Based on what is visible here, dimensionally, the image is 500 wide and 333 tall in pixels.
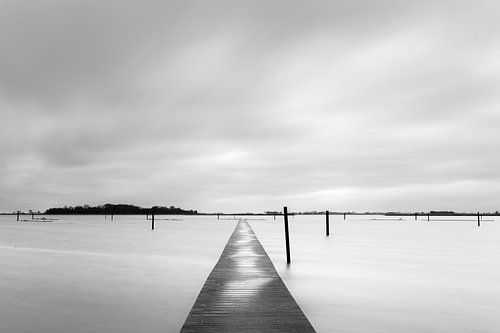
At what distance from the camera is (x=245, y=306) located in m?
8.80

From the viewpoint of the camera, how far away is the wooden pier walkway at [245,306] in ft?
24.3

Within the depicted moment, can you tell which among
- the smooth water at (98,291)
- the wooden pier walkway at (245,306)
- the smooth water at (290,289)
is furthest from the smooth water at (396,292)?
the smooth water at (98,291)

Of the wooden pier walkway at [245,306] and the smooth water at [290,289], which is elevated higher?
the wooden pier walkway at [245,306]

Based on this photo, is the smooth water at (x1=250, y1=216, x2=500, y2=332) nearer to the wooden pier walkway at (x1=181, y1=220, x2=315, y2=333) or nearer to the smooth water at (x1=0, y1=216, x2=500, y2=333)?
the smooth water at (x1=0, y1=216, x2=500, y2=333)

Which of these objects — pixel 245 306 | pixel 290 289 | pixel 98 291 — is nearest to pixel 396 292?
pixel 290 289

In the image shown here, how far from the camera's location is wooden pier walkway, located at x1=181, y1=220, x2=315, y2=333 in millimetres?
7406

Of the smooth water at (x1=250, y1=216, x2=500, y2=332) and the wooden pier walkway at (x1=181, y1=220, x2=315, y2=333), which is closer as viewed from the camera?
the wooden pier walkway at (x1=181, y1=220, x2=315, y2=333)

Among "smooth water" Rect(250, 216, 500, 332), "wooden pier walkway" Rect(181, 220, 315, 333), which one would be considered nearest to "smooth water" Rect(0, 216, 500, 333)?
"smooth water" Rect(250, 216, 500, 332)

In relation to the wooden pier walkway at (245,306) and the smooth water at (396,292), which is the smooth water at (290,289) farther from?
the wooden pier walkway at (245,306)

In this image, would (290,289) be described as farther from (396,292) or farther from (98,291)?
(98,291)

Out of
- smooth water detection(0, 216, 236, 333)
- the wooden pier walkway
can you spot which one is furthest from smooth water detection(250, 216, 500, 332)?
smooth water detection(0, 216, 236, 333)

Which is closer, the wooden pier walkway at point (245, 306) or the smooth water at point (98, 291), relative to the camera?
the wooden pier walkway at point (245, 306)

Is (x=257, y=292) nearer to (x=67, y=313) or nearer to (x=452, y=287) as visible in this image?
(x=67, y=313)

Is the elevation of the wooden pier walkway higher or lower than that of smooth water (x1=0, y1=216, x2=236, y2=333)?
higher
